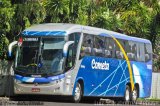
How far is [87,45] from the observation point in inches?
919

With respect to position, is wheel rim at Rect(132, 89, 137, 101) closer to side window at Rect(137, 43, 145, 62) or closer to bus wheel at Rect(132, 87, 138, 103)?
bus wheel at Rect(132, 87, 138, 103)

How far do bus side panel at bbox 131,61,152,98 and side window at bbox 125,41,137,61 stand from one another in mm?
377

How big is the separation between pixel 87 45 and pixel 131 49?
475 cm

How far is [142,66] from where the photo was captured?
28484mm

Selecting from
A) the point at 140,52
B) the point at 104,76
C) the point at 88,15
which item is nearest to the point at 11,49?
the point at 104,76

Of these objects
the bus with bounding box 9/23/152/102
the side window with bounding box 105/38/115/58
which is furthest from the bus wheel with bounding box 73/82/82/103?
the side window with bounding box 105/38/115/58

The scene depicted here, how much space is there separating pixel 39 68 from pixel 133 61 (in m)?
7.22

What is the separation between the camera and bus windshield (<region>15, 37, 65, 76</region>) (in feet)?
71.5

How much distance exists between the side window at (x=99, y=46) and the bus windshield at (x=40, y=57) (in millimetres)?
2538

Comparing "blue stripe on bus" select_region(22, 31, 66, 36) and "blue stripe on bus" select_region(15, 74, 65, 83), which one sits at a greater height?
"blue stripe on bus" select_region(22, 31, 66, 36)

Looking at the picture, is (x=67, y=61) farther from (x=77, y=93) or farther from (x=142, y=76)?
(x=142, y=76)

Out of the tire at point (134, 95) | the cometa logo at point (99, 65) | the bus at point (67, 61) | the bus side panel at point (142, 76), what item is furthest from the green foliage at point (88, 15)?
the tire at point (134, 95)

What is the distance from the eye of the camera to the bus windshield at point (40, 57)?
21.8m

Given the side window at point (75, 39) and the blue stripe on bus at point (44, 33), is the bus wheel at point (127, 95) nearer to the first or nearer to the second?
the side window at point (75, 39)
